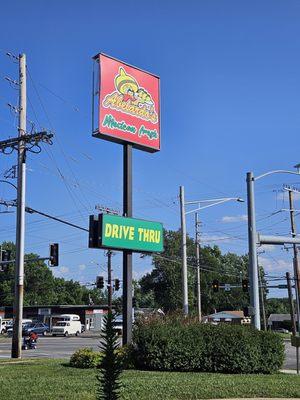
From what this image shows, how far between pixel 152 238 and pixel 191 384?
6204mm

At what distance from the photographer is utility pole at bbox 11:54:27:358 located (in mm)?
23281

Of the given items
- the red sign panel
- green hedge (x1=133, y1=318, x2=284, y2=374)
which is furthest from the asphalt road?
the red sign panel

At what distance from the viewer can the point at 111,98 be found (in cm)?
1778

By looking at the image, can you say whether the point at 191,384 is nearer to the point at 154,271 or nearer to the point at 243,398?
the point at 243,398

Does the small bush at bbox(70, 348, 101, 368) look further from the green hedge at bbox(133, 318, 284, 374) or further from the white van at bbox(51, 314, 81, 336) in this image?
the white van at bbox(51, 314, 81, 336)

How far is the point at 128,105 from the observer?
1842cm

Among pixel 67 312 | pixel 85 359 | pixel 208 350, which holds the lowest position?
pixel 85 359

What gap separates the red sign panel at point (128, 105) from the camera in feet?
57.6

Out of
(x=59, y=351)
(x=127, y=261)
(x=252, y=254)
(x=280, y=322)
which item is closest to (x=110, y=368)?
(x=127, y=261)

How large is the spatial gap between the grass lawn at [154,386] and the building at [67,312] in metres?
67.7

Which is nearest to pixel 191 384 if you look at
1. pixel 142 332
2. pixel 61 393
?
pixel 61 393

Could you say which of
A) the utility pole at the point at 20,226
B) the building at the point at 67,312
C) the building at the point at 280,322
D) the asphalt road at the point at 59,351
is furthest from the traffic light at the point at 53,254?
the building at the point at 280,322

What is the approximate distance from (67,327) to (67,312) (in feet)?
83.4

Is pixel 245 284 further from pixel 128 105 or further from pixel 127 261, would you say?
pixel 128 105
